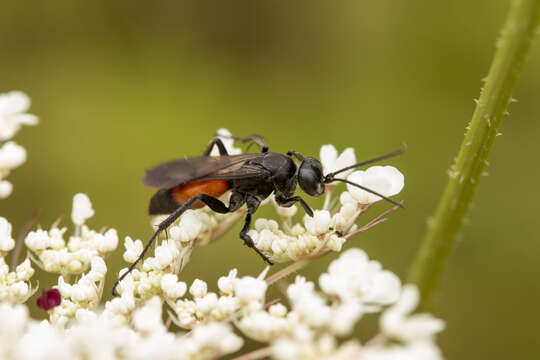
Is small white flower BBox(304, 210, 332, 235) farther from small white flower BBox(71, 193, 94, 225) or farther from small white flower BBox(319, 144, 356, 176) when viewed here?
small white flower BBox(71, 193, 94, 225)

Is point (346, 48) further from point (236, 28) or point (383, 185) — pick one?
point (383, 185)

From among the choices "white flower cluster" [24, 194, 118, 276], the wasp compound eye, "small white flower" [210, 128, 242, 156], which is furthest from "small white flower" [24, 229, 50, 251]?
the wasp compound eye

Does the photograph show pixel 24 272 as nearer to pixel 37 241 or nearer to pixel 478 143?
pixel 37 241

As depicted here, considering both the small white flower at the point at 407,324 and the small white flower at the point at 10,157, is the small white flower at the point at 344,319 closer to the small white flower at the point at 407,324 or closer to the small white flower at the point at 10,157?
the small white flower at the point at 407,324

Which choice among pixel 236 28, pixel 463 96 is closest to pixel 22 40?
pixel 236 28

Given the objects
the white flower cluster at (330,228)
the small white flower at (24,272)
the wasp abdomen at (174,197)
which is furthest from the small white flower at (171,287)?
the wasp abdomen at (174,197)
